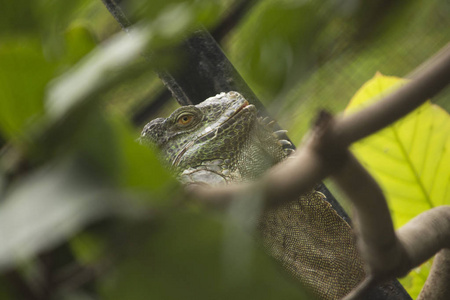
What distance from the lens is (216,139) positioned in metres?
1.37

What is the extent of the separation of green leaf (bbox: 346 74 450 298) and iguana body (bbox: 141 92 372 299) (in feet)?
0.95

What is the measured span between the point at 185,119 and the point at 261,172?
0.34 meters

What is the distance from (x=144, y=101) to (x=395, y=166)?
0.79m

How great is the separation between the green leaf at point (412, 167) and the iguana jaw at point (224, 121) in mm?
348

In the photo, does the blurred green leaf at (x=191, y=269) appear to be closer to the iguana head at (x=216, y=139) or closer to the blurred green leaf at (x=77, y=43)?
the blurred green leaf at (x=77, y=43)

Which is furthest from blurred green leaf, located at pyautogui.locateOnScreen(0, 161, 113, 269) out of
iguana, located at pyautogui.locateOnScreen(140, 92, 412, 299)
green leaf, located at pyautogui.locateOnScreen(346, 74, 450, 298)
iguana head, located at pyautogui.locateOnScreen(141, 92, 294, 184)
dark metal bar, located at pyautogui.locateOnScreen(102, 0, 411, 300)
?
green leaf, located at pyautogui.locateOnScreen(346, 74, 450, 298)

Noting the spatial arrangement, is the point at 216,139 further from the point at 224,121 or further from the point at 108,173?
the point at 108,173

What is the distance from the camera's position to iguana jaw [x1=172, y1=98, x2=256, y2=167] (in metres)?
1.36

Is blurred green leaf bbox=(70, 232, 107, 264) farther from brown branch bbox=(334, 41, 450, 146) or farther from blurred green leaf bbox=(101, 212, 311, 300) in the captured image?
brown branch bbox=(334, 41, 450, 146)

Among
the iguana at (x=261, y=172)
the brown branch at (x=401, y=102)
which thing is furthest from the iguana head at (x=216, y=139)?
the brown branch at (x=401, y=102)

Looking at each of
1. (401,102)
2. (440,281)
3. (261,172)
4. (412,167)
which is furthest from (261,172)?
(401,102)

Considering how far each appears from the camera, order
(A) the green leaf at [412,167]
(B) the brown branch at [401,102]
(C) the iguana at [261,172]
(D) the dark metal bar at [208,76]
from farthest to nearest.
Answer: (A) the green leaf at [412,167], (C) the iguana at [261,172], (D) the dark metal bar at [208,76], (B) the brown branch at [401,102]

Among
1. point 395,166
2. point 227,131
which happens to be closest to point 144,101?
point 227,131

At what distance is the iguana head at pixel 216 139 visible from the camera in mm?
1317
